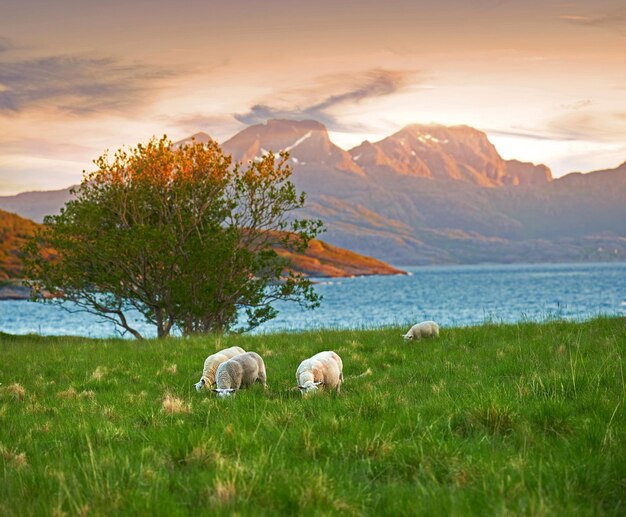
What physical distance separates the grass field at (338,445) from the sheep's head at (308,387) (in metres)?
0.36

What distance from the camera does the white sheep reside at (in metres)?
19.6

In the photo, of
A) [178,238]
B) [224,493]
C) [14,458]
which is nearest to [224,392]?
[14,458]

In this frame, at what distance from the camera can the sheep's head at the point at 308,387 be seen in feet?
36.9

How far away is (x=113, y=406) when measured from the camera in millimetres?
10898

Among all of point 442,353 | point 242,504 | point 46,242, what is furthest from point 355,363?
point 46,242

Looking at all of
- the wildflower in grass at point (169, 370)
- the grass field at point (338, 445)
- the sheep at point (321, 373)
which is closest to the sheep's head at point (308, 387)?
the sheep at point (321, 373)

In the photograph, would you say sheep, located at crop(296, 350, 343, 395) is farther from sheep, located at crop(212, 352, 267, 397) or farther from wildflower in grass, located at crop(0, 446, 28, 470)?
wildflower in grass, located at crop(0, 446, 28, 470)

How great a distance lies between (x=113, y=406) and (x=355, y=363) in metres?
6.72

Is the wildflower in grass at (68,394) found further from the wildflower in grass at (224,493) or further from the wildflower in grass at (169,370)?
the wildflower in grass at (224,493)

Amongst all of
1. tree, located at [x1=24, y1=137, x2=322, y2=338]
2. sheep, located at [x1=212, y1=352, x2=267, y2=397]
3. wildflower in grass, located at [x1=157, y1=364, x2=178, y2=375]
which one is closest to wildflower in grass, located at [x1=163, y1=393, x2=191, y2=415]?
sheep, located at [x1=212, y1=352, x2=267, y2=397]

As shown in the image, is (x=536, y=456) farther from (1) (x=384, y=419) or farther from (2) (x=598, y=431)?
(1) (x=384, y=419)

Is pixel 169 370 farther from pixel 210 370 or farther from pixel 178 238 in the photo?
pixel 178 238

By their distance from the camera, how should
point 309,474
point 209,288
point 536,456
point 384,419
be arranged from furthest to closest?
point 209,288, point 384,419, point 536,456, point 309,474

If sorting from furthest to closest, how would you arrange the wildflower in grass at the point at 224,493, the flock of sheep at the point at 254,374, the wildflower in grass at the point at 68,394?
the wildflower in grass at the point at 68,394 < the flock of sheep at the point at 254,374 < the wildflower in grass at the point at 224,493
